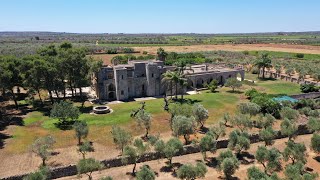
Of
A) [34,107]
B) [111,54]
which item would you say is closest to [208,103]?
[34,107]

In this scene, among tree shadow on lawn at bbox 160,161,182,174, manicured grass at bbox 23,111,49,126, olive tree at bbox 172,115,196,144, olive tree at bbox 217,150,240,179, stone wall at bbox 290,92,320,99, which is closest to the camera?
olive tree at bbox 217,150,240,179

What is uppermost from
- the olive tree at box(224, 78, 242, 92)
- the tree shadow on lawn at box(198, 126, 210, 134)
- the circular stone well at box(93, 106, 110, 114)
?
the olive tree at box(224, 78, 242, 92)

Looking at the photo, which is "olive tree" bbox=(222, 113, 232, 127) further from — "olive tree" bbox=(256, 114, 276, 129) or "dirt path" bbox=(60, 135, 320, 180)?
"dirt path" bbox=(60, 135, 320, 180)

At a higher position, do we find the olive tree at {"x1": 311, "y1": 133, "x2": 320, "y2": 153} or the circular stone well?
the olive tree at {"x1": 311, "y1": 133, "x2": 320, "y2": 153}

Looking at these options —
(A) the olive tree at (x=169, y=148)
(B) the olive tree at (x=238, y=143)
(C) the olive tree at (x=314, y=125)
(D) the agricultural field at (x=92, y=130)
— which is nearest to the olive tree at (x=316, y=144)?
(C) the olive tree at (x=314, y=125)

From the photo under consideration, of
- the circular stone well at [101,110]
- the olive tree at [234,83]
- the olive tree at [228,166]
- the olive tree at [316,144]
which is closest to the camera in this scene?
the olive tree at [228,166]

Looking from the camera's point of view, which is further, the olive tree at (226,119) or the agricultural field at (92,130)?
the olive tree at (226,119)

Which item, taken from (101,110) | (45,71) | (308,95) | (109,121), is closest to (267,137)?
(109,121)

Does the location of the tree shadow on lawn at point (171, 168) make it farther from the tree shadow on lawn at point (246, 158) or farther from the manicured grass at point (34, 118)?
the manicured grass at point (34, 118)

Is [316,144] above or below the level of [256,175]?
below

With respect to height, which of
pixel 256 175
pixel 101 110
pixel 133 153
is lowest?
pixel 101 110

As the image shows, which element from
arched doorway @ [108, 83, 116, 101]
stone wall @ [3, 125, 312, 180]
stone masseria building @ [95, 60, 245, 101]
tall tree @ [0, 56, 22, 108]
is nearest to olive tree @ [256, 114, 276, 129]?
stone wall @ [3, 125, 312, 180]

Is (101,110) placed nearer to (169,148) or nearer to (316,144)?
(169,148)
